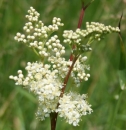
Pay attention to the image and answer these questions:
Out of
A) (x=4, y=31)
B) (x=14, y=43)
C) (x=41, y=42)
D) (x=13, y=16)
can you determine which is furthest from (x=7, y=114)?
(x=41, y=42)

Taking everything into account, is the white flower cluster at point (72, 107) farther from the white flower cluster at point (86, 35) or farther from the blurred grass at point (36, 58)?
the blurred grass at point (36, 58)

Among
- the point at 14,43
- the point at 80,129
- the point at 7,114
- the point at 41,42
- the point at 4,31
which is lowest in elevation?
the point at 41,42

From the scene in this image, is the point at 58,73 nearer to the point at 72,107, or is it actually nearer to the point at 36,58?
the point at 72,107

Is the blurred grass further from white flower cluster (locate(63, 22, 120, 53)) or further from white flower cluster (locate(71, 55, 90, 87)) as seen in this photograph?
white flower cluster (locate(63, 22, 120, 53))

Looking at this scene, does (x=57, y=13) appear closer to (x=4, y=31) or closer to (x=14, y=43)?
(x=4, y=31)

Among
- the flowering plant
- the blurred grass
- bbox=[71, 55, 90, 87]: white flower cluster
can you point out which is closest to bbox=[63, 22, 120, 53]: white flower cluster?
the flowering plant

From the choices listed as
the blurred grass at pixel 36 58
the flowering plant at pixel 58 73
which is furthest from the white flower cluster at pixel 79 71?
the blurred grass at pixel 36 58
